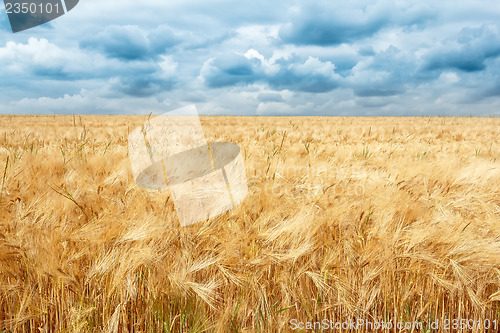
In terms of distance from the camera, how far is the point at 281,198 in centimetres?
182

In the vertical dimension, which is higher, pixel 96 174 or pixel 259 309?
pixel 96 174

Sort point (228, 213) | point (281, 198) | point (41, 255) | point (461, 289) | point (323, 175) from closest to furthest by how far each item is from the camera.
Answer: point (41, 255) → point (461, 289) → point (228, 213) → point (281, 198) → point (323, 175)

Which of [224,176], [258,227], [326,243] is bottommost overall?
[326,243]

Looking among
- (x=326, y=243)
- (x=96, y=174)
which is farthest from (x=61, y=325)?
(x=96, y=174)

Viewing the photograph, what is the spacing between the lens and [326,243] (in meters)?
1.44

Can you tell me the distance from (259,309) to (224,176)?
3.31 ft

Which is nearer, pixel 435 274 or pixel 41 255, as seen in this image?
pixel 41 255

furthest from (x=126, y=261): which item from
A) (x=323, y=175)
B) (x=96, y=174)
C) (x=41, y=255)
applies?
(x=323, y=175)

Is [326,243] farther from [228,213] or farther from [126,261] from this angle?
[126,261]

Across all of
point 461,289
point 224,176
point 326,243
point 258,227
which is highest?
point 224,176

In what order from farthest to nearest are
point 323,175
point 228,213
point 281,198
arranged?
point 323,175 < point 281,198 < point 228,213

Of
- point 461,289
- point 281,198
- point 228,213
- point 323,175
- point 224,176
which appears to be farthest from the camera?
point 323,175

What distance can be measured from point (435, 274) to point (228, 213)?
40.0 inches

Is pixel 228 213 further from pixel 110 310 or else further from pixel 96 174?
pixel 96 174
